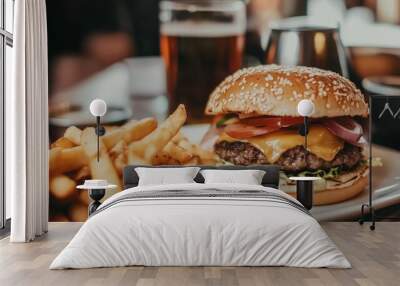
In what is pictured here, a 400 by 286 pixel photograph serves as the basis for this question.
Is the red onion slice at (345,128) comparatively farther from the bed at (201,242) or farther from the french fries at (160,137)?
the bed at (201,242)

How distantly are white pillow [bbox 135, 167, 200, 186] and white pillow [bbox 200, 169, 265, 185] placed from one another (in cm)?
20

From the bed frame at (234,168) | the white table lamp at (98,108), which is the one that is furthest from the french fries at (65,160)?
the bed frame at (234,168)

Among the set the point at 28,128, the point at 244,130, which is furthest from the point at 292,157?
the point at 28,128

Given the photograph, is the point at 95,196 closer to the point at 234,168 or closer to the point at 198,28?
the point at 234,168

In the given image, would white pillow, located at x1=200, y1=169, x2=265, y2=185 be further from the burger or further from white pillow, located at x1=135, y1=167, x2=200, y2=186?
the burger

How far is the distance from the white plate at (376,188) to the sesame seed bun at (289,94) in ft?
1.49

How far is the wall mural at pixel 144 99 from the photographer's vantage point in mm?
7594

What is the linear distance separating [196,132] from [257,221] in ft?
10.0

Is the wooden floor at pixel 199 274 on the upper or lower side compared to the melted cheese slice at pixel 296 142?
lower

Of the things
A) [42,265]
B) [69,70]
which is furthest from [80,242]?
[69,70]

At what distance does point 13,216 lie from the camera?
6035 millimetres

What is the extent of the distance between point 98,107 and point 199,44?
1503mm

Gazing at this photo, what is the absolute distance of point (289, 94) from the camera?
742 centimetres

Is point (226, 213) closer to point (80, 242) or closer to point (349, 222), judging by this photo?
point (80, 242)
